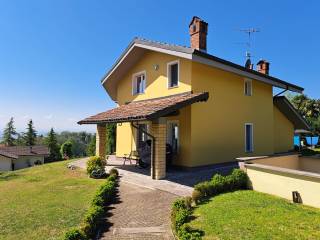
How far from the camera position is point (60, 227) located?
7203mm

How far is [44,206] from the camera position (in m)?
9.15

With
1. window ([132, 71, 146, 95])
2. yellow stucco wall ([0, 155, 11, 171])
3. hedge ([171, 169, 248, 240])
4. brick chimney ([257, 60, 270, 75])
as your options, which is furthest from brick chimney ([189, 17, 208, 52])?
yellow stucco wall ([0, 155, 11, 171])

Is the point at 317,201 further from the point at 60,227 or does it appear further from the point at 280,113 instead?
the point at 280,113

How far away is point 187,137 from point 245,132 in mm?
5011

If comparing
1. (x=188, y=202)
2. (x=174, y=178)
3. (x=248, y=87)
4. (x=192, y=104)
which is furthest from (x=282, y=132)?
(x=188, y=202)

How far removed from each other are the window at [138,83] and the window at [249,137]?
7132 mm

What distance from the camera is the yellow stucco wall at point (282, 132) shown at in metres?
20.8

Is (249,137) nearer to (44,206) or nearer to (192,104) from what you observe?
(192,104)

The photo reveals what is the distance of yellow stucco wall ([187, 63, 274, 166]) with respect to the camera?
14.1 m

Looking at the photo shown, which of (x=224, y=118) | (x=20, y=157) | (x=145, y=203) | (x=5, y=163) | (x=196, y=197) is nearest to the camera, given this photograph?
(x=196, y=197)

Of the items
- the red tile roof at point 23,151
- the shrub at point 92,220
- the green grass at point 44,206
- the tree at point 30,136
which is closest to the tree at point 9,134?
the tree at point 30,136

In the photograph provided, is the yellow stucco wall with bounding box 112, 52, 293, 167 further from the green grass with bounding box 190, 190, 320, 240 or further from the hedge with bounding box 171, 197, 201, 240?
the hedge with bounding box 171, 197, 201, 240

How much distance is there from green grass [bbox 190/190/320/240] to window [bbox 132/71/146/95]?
10529 millimetres

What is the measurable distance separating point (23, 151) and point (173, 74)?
4987cm
